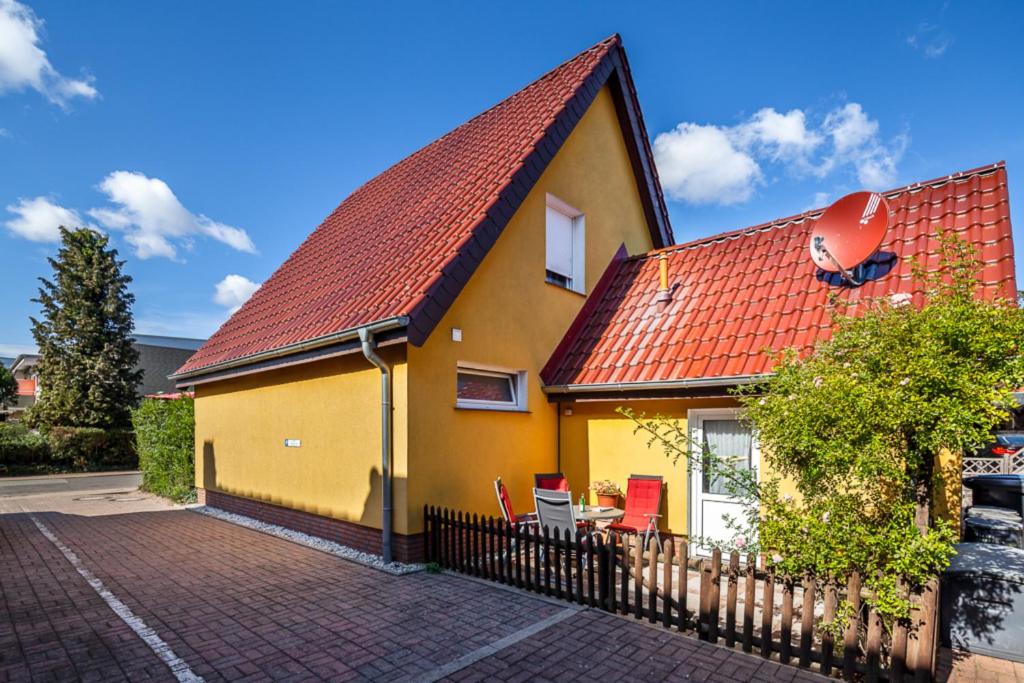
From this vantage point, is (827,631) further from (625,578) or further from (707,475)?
(707,475)

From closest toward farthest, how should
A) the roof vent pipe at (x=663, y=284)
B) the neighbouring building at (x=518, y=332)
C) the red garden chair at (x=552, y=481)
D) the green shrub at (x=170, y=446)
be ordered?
the neighbouring building at (x=518, y=332) → the red garden chair at (x=552, y=481) → the roof vent pipe at (x=663, y=284) → the green shrub at (x=170, y=446)

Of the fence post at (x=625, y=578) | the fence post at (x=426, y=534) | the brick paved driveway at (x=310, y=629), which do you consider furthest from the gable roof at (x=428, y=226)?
the fence post at (x=625, y=578)

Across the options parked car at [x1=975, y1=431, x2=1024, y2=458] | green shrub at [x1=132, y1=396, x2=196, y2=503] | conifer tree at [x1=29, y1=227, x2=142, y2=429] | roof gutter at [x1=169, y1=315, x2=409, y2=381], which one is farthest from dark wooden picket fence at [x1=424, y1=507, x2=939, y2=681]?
conifer tree at [x1=29, y1=227, x2=142, y2=429]

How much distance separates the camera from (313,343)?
7.94 meters

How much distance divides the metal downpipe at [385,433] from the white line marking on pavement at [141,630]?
2.67m

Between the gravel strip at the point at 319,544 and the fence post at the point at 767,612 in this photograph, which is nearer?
the fence post at the point at 767,612

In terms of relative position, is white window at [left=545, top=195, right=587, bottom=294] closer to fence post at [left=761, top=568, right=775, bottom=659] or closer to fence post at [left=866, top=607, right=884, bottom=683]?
fence post at [left=761, top=568, right=775, bottom=659]

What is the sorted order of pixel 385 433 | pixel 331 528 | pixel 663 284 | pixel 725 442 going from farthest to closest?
pixel 663 284 < pixel 331 528 < pixel 725 442 < pixel 385 433

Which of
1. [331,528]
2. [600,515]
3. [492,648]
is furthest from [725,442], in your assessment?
[331,528]

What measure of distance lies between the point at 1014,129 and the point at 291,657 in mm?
11251

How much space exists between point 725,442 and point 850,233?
144 inches

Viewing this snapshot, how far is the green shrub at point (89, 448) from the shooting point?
23.1 meters

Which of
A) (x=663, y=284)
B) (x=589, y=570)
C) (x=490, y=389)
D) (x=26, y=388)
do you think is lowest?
(x=589, y=570)

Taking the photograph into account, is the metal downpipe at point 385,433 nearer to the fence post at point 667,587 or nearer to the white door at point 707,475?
the fence post at point 667,587
